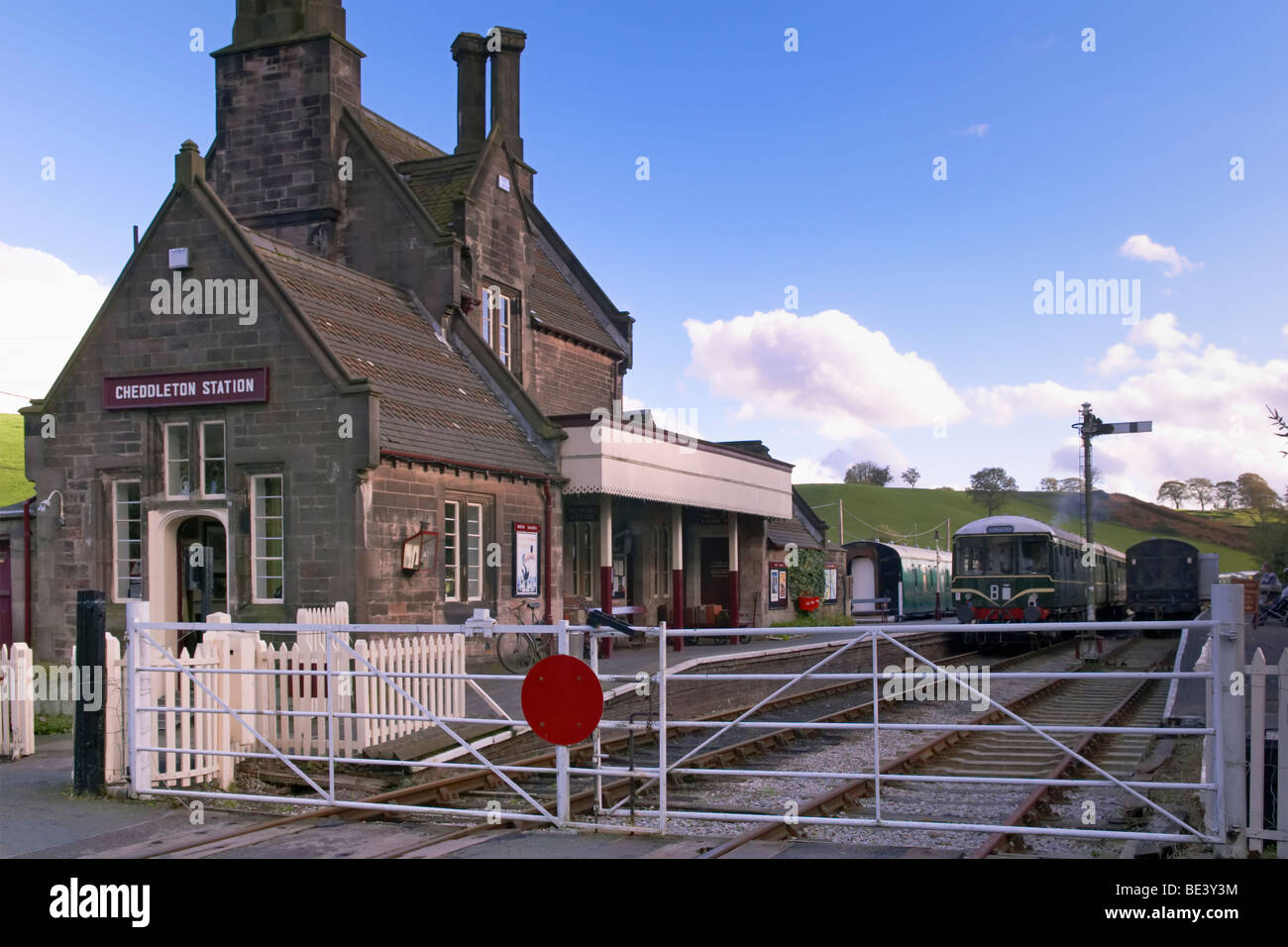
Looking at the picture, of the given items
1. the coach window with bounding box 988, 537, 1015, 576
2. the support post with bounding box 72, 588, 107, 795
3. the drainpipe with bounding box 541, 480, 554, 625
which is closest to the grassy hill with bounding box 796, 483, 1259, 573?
the coach window with bounding box 988, 537, 1015, 576

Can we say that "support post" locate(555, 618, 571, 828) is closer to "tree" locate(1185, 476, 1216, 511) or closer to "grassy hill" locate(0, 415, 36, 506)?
"grassy hill" locate(0, 415, 36, 506)

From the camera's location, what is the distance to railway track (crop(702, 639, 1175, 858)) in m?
9.56

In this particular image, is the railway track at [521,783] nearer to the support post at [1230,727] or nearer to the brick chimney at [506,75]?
the support post at [1230,727]

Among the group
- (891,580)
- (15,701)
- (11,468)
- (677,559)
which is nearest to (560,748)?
(15,701)

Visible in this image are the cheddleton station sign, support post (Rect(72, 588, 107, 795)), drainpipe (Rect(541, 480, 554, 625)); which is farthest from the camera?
drainpipe (Rect(541, 480, 554, 625))

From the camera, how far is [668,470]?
86.6 ft

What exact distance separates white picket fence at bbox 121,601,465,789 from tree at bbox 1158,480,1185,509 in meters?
157

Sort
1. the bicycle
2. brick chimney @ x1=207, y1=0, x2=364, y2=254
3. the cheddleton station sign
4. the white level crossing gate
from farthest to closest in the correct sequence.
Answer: brick chimney @ x1=207, y1=0, x2=364, y2=254 → the bicycle → the cheddleton station sign → the white level crossing gate

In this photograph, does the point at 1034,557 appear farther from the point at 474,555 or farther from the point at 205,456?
the point at 205,456

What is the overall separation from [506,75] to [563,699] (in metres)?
25.8

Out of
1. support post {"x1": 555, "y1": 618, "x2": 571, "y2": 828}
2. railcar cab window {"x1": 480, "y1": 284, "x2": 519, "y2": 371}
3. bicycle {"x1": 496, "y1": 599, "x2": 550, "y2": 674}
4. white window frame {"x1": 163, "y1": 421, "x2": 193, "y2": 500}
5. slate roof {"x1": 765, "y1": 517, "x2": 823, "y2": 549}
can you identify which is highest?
railcar cab window {"x1": 480, "y1": 284, "x2": 519, "y2": 371}

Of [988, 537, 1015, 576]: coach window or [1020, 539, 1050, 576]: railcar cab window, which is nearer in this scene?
[1020, 539, 1050, 576]: railcar cab window
